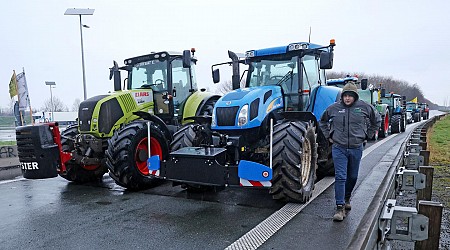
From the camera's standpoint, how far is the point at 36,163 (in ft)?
18.8

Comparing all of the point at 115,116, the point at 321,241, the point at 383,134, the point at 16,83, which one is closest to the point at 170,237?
the point at 321,241

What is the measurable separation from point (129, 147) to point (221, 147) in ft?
5.79

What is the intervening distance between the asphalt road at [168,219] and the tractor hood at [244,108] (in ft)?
4.23

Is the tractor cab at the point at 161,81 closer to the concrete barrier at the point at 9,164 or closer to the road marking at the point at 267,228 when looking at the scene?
the concrete barrier at the point at 9,164

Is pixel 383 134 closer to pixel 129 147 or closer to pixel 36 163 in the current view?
pixel 129 147

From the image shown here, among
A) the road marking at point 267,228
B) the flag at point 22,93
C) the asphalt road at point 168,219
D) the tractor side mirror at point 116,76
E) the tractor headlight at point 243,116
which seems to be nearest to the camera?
the road marking at point 267,228

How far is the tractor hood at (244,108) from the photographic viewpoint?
17.7 ft

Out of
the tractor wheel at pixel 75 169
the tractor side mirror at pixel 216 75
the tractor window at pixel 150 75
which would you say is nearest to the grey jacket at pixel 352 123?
the tractor side mirror at pixel 216 75

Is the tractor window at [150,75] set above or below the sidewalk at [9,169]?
above

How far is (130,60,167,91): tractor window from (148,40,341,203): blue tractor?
4.35 feet

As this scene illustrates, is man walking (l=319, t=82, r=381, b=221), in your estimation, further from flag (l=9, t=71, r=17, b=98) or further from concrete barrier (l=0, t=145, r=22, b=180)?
flag (l=9, t=71, r=17, b=98)

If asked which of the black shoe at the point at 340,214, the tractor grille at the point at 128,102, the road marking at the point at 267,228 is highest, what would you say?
the tractor grille at the point at 128,102

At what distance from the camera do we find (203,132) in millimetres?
5691

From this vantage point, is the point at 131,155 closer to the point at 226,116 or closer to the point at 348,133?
the point at 226,116
